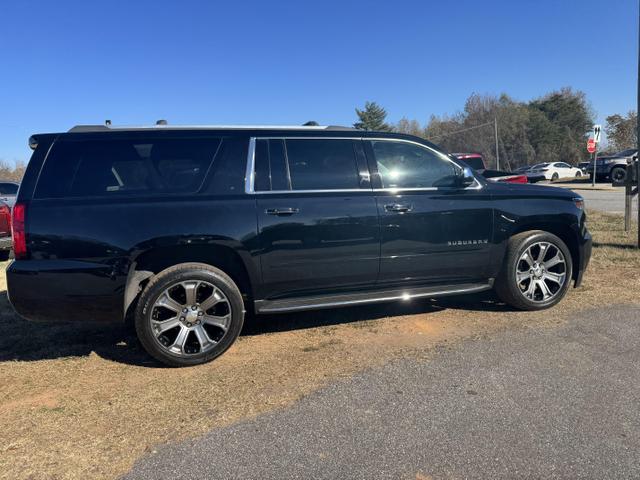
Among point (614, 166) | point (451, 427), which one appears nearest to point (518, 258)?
point (451, 427)

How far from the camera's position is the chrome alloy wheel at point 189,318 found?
3746 millimetres

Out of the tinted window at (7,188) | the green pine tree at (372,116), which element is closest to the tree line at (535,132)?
the green pine tree at (372,116)

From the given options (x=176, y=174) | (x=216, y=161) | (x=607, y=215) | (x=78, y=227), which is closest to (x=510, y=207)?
(x=216, y=161)

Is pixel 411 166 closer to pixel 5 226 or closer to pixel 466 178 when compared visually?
pixel 466 178

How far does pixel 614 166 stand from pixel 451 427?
2669cm

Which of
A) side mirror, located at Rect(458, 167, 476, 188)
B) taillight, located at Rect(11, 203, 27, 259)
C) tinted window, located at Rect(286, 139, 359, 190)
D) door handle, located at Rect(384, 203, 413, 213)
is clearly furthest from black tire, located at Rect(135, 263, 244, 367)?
side mirror, located at Rect(458, 167, 476, 188)

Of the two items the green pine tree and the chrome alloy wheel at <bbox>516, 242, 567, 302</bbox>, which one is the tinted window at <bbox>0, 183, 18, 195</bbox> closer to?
the chrome alloy wheel at <bbox>516, 242, 567, 302</bbox>

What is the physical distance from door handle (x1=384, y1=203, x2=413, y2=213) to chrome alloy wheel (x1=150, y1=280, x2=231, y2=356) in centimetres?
160

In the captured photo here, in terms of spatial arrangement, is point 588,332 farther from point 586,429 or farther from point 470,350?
point 586,429

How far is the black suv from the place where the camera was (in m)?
3.57

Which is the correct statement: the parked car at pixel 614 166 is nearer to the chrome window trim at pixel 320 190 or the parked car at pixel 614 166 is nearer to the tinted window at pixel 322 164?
the chrome window trim at pixel 320 190

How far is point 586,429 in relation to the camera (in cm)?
274

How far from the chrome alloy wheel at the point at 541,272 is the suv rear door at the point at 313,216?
1.65 metres

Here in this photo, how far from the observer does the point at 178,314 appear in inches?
149
